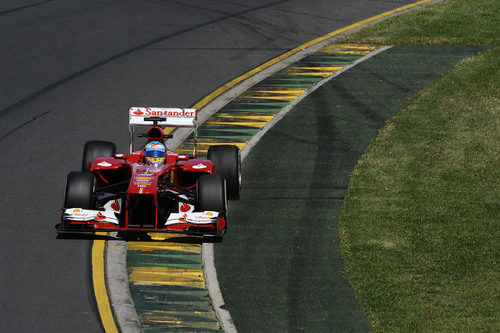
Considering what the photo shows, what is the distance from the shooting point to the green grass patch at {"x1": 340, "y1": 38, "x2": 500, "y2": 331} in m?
14.0

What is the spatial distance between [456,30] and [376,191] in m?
11.8

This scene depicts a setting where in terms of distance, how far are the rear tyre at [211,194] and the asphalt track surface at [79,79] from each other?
199 cm

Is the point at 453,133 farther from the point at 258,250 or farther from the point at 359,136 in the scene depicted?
the point at 258,250

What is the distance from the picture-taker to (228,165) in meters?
17.1

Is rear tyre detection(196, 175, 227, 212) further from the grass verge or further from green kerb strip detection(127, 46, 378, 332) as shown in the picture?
the grass verge

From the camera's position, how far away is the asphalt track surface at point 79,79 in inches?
576

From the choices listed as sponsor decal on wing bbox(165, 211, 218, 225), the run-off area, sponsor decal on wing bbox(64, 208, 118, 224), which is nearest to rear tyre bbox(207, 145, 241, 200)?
the run-off area

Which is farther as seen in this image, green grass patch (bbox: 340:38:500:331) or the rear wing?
the rear wing

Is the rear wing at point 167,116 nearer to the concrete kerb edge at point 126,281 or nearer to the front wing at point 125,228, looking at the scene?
the concrete kerb edge at point 126,281

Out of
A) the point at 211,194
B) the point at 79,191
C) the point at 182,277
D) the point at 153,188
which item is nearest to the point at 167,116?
the point at 153,188

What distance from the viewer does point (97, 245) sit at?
51.8ft

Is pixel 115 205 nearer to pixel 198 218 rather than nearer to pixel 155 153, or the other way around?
pixel 155 153

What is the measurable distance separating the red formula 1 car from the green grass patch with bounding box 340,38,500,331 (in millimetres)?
2270

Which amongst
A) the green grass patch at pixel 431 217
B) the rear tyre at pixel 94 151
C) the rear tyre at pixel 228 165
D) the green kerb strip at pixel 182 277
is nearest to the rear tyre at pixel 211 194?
the green kerb strip at pixel 182 277
